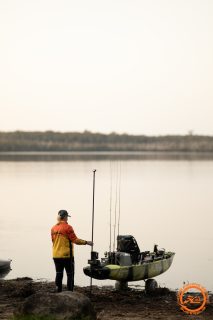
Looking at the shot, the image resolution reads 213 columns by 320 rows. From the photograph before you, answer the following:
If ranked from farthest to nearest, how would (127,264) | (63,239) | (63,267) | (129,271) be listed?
(127,264), (129,271), (63,267), (63,239)

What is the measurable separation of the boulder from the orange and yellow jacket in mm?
2040

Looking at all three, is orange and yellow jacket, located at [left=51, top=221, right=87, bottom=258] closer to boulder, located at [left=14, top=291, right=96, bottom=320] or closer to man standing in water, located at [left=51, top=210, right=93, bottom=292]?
man standing in water, located at [left=51, top=210, right=93, bottom=292]

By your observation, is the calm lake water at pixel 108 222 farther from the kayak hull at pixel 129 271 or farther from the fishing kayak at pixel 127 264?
the kayak hull at pixel 129 271

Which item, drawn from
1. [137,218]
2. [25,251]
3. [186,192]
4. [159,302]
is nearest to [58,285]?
[159,302]

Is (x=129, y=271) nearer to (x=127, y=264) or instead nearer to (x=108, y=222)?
(x=127, y=264)

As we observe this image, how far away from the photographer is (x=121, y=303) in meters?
11.7

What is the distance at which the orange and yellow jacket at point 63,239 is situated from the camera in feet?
36.5

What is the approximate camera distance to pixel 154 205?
A: 38500 millimetres

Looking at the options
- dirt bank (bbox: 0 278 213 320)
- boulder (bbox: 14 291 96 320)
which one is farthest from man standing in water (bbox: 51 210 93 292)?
boulder (bbox: 14 291 96 320)

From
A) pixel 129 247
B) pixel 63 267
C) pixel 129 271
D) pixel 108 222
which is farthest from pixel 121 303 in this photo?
pixel 108 222

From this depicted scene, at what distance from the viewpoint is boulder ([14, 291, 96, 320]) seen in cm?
889

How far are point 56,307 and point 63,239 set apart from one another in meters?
2.38

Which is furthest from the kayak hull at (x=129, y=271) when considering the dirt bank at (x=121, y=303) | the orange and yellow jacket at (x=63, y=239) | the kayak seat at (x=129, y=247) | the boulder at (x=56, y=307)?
the boulder at (x=56, y=307)

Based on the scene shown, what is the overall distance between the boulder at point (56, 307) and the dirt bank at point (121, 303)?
99cm
